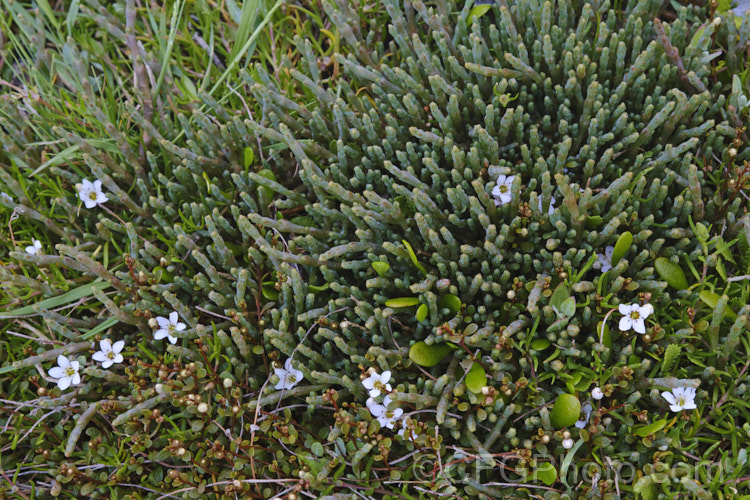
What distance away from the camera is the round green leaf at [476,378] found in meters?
2.57

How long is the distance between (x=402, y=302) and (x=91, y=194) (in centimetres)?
188

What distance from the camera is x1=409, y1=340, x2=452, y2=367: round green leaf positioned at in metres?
2.70

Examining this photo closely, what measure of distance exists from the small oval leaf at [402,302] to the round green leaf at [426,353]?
19 cm

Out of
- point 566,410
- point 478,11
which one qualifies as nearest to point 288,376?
point 566,410

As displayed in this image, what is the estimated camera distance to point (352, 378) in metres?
2.85

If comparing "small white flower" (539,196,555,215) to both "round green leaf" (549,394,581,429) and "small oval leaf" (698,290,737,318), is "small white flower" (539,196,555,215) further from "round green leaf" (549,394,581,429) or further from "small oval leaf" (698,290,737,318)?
"round green leaf" (549,394,581,429)

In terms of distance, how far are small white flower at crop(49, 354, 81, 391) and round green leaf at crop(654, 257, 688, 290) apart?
2817 mm

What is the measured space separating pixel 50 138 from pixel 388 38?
87.8 inches

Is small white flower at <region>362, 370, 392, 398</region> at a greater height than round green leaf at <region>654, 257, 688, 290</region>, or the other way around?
round green leaf at <region>654, 257, 688, 290</region>

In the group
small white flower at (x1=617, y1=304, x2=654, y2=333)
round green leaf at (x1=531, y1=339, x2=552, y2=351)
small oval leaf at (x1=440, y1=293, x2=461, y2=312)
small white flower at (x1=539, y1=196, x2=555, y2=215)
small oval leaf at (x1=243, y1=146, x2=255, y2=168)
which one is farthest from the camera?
small oval leaf at (x1=243, y1=146, x2=255, y2=168)

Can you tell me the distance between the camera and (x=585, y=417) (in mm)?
2580

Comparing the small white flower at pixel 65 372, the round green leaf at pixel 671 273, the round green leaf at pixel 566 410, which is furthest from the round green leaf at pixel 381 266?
the small white flower at pixel 65 372

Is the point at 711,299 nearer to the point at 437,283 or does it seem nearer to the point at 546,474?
the point at 546,474

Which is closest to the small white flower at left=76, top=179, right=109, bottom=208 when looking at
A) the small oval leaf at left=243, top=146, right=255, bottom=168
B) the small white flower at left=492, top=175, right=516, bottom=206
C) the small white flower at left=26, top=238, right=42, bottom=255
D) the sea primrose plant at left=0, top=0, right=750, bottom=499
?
the sea primrose plant at left=0, top=0, right=750, bottom=499
